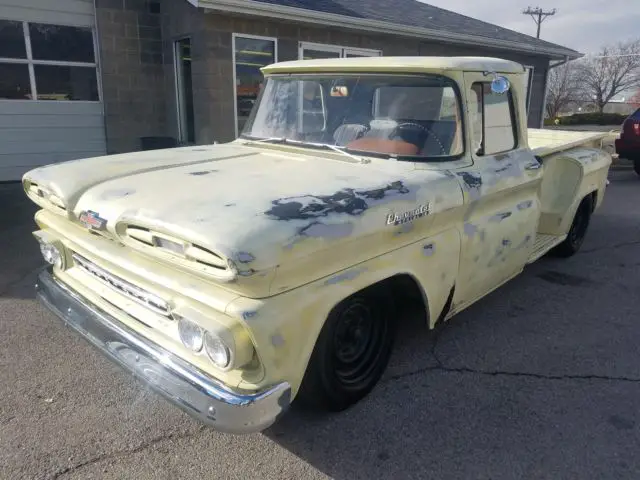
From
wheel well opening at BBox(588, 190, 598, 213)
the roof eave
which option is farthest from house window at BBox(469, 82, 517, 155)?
the roof eave

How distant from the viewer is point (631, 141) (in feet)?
36.6

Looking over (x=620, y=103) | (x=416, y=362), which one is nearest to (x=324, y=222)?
(x=416, y=362)

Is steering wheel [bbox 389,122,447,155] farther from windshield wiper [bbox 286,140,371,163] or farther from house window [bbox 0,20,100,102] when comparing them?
house window [bbox 0,20,100,102]

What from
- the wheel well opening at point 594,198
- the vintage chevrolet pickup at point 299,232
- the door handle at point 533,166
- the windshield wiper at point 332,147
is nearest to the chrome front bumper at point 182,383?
the vintage chevrolet pickup at point 299,232

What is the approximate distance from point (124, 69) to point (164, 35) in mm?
978

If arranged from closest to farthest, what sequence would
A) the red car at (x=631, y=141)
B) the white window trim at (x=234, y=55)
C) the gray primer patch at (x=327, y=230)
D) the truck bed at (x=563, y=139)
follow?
1. the gray primer patch at (x=327, y=230)
2. the truck bed at (x=563, y=139)
3. the white window trim at (x=234, y=55)
4. the red car at (x=631, y=141)

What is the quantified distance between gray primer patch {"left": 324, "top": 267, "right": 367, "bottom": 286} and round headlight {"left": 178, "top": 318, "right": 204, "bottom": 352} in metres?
0.59

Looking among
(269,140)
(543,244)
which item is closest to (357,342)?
(269,140)

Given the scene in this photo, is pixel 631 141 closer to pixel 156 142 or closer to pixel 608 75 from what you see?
pixel 156 142

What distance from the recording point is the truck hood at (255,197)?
82.4 inches

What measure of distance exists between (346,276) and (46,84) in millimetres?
9004

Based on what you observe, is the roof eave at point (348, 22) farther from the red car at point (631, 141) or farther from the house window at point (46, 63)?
the red car at point (631, 141)

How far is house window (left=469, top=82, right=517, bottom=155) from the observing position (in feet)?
11.0

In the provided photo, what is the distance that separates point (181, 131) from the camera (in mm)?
9852
